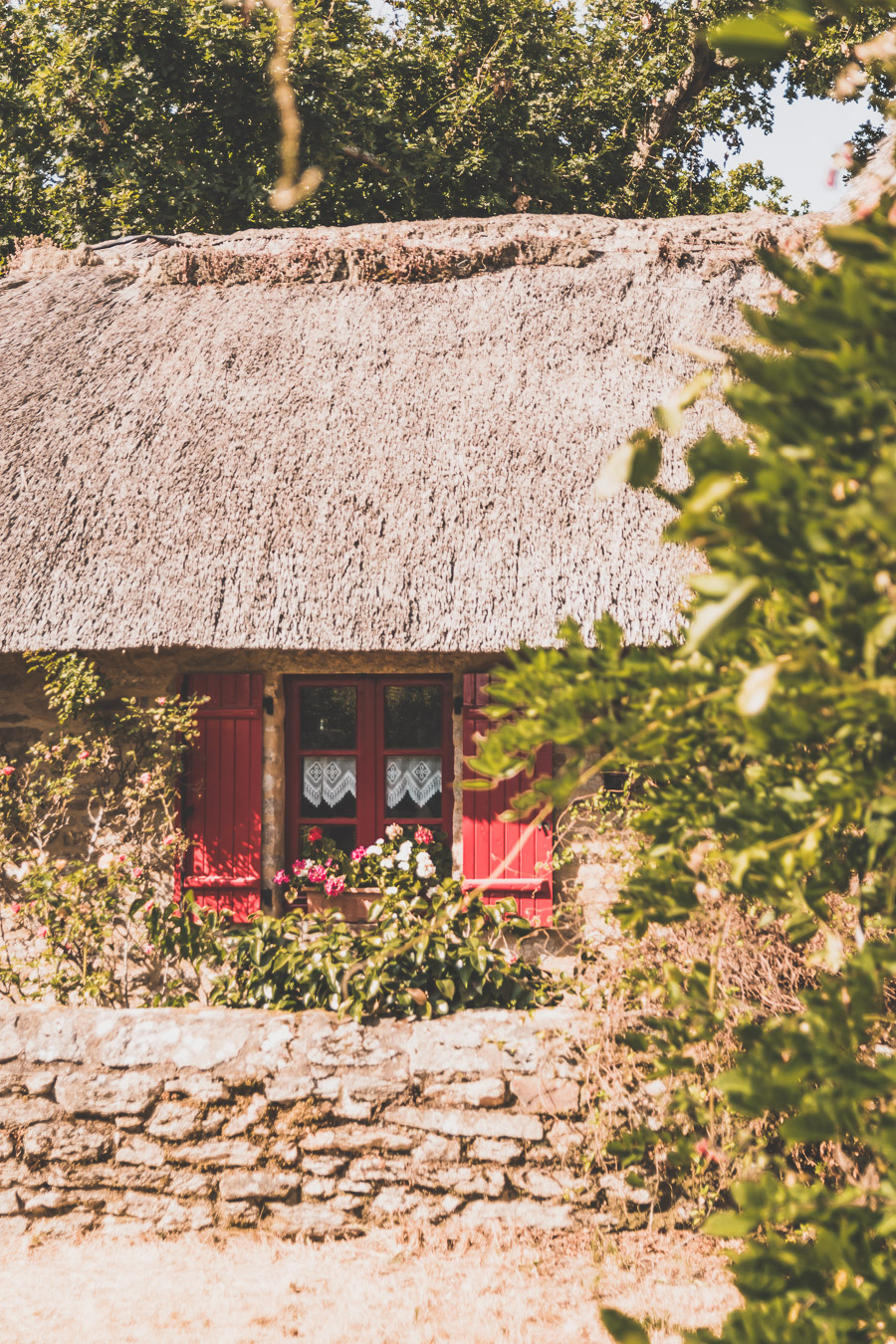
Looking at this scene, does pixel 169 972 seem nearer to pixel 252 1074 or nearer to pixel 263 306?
pixel 252 1074

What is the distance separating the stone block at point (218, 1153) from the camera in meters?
3.28

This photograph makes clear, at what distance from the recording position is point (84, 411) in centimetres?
510

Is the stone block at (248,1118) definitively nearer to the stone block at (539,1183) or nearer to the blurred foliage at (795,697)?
the stone block at (539,1183)

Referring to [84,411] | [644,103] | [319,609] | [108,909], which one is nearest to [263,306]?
[84,411]

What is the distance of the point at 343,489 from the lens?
456 cm

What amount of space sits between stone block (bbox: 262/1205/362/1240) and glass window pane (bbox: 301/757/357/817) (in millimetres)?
2077

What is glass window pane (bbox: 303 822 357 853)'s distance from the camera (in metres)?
5.03

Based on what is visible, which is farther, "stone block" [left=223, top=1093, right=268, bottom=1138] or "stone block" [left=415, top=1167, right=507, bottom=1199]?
"stone block" [left=223, top=1093, right=268, bottom=1138]

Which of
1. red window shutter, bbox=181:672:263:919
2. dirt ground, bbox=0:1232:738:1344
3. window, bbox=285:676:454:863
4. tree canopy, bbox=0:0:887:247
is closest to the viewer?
dirt ground, bbox=0:1232:738:1344

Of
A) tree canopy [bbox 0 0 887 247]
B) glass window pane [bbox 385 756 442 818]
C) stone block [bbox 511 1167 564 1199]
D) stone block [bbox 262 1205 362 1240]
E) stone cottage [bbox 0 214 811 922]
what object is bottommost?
stone block [bbox 262 1205 362 1240]

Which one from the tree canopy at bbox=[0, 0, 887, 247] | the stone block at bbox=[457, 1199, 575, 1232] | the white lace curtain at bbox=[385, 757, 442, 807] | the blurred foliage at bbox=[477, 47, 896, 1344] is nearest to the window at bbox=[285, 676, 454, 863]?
the white lace curtain at bbox=[385, 757, 442, 807]

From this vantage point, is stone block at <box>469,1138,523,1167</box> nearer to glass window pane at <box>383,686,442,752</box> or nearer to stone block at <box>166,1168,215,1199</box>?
stone block at <box>166,1168,215,1199</box>

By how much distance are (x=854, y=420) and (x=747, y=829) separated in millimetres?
446

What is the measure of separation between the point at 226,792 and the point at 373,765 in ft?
2.52
